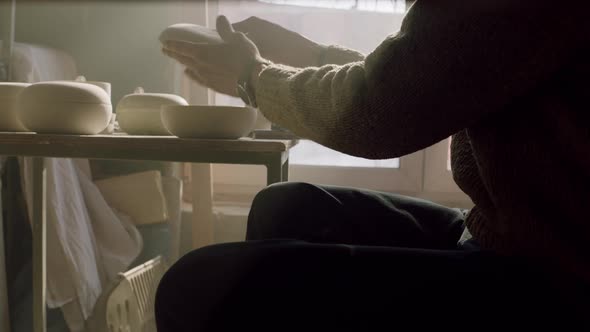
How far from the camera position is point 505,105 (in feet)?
1.58

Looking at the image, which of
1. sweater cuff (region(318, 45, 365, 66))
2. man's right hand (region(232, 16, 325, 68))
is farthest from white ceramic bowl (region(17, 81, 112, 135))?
sweater cuff (region(318, 45, 365, 66))

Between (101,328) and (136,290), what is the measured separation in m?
0.12

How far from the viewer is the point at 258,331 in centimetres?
45

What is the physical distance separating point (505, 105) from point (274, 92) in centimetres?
29

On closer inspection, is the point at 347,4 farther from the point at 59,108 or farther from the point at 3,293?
the point at 3,293

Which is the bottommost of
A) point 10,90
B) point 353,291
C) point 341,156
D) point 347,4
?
point 341,156

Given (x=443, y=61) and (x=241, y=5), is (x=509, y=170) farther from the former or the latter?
(x=241, y=5)

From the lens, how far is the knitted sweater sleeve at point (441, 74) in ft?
1.47

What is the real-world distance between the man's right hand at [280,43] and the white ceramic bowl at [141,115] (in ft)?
0.69

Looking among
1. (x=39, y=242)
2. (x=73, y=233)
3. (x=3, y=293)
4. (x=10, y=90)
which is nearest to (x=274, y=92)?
(x=10, y=90)

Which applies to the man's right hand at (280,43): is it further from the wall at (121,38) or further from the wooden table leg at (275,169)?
the wall at (121,38)

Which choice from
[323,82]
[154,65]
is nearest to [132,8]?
[154,65]

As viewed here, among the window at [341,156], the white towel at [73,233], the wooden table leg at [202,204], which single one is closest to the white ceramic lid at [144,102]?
the white towel at [73,233]

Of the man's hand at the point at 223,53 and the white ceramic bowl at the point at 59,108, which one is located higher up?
the man's hand at the point at 223,53
